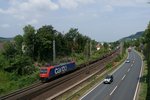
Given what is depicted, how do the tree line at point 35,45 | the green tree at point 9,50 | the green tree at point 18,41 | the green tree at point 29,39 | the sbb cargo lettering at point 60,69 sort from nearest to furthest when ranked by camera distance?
1. the sbb cargo lettering at point 60,69
2. the green tree at point 9,50
3. the tree line at point 35,45
4. the green tree at point 29,39
5. the green tree at point 18,41

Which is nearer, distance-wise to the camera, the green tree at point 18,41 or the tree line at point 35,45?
the tree line at point 35,45

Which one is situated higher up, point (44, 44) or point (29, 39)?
point (29, 39)

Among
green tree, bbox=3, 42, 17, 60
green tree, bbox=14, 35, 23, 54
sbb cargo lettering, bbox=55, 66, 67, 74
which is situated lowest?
sbb cargo lettering, bbox=55, 66, 67, 74

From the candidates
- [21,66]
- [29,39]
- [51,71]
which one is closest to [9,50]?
[29,39]

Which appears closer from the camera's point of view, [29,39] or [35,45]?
[29,39]

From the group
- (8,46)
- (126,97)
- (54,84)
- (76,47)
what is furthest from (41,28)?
(126,97)

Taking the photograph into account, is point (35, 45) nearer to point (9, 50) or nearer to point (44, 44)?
point (44, 44)

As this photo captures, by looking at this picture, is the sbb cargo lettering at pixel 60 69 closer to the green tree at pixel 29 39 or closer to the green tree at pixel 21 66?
the green tree at pixel 21 66

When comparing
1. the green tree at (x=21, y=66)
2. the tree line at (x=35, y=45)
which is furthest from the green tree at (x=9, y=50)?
the green tree at (x=21, y=66)

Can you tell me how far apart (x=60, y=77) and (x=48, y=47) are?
32.9 meters

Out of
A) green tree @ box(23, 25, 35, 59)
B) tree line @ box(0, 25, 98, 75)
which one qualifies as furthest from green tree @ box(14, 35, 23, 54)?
green tree @ box(23, 25, 35, 59)

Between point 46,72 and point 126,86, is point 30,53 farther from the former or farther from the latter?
point 126,86

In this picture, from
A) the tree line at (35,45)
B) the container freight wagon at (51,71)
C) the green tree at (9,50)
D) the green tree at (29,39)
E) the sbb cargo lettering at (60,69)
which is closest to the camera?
the container freight wagon at (51,71)

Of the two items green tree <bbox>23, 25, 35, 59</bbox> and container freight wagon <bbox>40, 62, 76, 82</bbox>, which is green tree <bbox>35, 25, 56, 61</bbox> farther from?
container freight wagon <bbox>40, 62, 76, 82</bbox>
